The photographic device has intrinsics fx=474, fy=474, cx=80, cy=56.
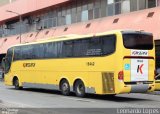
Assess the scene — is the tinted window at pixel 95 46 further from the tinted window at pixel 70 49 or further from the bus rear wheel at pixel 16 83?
the bus rear wheel at pixel 16 83

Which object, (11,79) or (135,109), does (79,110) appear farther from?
(11,79)

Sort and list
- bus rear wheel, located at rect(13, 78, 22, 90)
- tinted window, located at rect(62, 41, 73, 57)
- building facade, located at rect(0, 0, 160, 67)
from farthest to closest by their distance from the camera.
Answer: building facade, located at rect(0, 0, 160, 67)
bus rear wheel, located at rect(13, 78, 22, 90)
tinted window, located at rect(62, 41, 73, 57)

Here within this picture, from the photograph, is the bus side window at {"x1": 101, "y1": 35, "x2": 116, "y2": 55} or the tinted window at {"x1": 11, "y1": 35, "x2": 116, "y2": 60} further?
the tinted window at {"x1": 11, "y1": 35, "x2": 116, "y2": 60}

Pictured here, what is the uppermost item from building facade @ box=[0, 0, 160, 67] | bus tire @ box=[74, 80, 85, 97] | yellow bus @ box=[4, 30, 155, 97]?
building facade @ box=[0, 0, 160, 67]

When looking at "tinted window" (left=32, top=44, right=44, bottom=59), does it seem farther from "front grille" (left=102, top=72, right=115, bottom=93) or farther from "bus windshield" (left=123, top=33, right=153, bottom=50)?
"bus windshield" (left=123, top=33, right=153, bottom=50)

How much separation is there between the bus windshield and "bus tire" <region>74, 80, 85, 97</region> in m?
3.61

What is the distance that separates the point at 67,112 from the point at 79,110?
98 cm

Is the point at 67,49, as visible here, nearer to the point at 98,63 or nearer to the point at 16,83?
the point at 98,63

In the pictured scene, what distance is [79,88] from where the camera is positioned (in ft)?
78.4

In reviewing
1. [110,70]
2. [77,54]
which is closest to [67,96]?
[77,54]

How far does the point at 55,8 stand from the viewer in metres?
51.8

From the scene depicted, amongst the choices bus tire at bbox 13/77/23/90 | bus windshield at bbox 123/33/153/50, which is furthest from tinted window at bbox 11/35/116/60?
bus tire at bbox 13/77/23/90

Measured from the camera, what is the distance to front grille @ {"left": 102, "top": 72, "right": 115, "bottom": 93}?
69.5 feet

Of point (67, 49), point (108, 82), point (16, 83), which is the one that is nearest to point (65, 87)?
point (67, 49)
